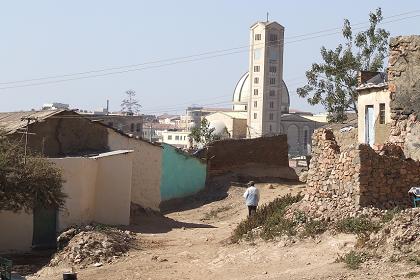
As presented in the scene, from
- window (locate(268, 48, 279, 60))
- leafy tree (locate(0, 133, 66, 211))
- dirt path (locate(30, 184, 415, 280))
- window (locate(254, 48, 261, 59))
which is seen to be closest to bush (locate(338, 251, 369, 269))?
dirt path (locate(30, 184, 415, 280))

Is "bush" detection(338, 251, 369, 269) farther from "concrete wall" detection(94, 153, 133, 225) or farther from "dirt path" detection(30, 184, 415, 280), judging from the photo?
"concrete wall" detection(94, 153, 133, 225)

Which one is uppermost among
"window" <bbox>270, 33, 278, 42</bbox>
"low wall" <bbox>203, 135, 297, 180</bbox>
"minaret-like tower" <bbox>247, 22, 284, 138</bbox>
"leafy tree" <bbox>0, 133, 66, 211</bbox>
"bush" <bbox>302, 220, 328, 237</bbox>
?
"window" <bbox>270, 33, 278, 42</bbox>

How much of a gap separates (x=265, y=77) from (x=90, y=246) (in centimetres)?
10309

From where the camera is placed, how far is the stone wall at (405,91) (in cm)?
1717

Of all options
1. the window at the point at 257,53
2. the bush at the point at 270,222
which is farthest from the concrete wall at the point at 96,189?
the window at the point at 257,53

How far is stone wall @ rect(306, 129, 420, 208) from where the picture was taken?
617 inches

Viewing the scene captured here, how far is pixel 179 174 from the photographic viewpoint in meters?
31.0

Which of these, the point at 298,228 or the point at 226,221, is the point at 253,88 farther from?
the point at 298,228

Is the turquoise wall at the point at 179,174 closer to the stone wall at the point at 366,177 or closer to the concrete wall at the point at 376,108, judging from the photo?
the concrete wall at the point at 376,108

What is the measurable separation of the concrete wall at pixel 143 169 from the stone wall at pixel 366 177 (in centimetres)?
1048

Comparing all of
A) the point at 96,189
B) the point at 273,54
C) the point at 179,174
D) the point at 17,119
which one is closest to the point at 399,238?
the point at 96,189

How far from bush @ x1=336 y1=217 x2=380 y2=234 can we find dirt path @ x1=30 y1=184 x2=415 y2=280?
240 millimetres

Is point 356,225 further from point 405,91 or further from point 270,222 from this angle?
point 405,91

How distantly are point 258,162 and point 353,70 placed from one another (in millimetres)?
10128
